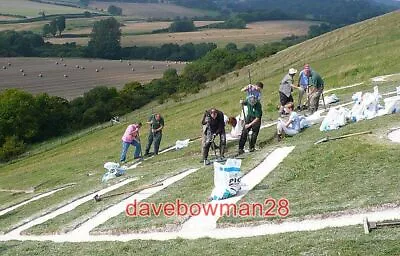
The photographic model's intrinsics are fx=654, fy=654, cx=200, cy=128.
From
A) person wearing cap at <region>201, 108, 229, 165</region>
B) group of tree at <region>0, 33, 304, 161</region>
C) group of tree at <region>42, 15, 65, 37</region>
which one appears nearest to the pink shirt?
person wearing cap at <region>201, 108, 229, 165</region>

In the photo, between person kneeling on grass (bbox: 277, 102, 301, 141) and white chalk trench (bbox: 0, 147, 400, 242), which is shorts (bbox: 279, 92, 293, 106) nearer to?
person kneeling on grass (bbox: 277, 102, 301, 141)

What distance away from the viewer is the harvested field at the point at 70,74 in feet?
395

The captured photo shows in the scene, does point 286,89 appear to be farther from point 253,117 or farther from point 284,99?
point 253,117

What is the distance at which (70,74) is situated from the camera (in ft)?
450

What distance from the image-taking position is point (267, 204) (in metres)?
18.1

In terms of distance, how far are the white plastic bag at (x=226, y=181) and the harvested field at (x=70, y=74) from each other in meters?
95.9

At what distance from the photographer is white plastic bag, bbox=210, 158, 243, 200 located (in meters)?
19.7

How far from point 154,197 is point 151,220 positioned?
2.86 meters

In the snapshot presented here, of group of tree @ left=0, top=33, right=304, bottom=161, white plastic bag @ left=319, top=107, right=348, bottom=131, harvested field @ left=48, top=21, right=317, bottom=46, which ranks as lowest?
group of tree @ left=0, top=33, right=304, bottom=161

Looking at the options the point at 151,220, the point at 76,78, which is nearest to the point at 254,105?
the point at 151,220

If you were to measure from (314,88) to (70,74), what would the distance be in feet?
362

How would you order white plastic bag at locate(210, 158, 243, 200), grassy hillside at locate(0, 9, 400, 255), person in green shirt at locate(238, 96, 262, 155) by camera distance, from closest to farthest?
1. grassy hillside at locate(0, 9, 400, 255)
2. white plastic bag at locate(210, 158, 243, 200)
3. person in green shirt at locate(238, 96, 262, 155)

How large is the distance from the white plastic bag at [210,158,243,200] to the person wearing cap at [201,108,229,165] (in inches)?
231

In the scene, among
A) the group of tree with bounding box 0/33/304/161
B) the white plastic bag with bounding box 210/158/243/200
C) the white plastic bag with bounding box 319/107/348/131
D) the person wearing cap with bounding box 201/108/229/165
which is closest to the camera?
the white plastic bag with bounding box 210/158/243/200
